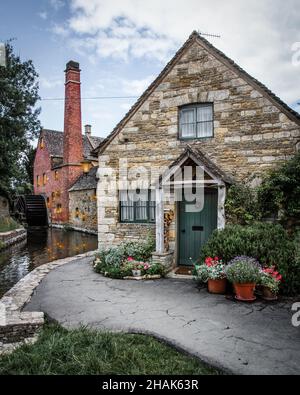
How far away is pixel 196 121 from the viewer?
9.63 m

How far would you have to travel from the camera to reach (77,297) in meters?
7.02

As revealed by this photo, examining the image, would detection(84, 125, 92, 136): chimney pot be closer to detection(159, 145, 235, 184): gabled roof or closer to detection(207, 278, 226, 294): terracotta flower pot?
detection(159, 145, 235, 184): gabled roof

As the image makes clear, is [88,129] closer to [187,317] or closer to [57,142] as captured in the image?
[57,142]

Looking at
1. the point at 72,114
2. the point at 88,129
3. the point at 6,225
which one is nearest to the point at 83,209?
the point at 6,225

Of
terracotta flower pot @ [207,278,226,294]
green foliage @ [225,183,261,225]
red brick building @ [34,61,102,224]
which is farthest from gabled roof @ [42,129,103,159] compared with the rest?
terracotta flower pot @ [207,278,226,294]

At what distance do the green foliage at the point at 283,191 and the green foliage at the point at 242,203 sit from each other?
A: 0.21 meters

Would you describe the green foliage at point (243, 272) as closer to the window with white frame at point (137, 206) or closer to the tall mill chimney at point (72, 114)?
the window with white frame at point (137, 206)

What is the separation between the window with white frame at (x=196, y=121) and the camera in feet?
31.2

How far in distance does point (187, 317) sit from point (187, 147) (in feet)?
15.6

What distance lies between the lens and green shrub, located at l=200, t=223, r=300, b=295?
6.85m

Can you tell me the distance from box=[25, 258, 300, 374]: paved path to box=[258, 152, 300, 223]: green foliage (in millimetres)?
2875
